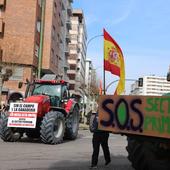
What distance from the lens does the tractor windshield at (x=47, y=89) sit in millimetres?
20578

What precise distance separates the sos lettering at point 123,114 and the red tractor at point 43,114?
31.7ft

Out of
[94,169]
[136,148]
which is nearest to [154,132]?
[136,148]

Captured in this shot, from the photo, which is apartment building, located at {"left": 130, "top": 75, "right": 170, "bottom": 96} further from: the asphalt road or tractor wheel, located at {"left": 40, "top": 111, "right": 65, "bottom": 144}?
tractor wheel, located at {"left": 40, "top": 111, "right": 65, "bottom": 144}

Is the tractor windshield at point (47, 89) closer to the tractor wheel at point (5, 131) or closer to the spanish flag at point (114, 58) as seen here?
the tractor wheel at point (5, 131)

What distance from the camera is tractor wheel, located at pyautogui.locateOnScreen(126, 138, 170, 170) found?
8.79 meters

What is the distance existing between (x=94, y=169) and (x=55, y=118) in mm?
7233

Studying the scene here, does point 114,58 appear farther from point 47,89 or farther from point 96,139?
point 96,139

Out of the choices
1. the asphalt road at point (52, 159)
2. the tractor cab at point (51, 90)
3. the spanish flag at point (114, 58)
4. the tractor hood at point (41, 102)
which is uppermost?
the spanish flag at point (114, 58)

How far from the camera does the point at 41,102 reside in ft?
62.3

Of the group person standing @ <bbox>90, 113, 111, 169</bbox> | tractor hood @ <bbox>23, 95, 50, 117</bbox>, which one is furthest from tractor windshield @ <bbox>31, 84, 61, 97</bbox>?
person standing @ <bbox>90, 113, 111, 169</bbox>

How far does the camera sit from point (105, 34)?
20.5 meters

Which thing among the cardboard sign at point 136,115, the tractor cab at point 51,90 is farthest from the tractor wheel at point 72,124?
the cardboard sign at point 136,115

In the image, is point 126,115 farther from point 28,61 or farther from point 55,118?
point 28,61

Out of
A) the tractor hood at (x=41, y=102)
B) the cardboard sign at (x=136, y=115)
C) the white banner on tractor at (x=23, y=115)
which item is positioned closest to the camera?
the cardboard sign at (x=136, y=115)
